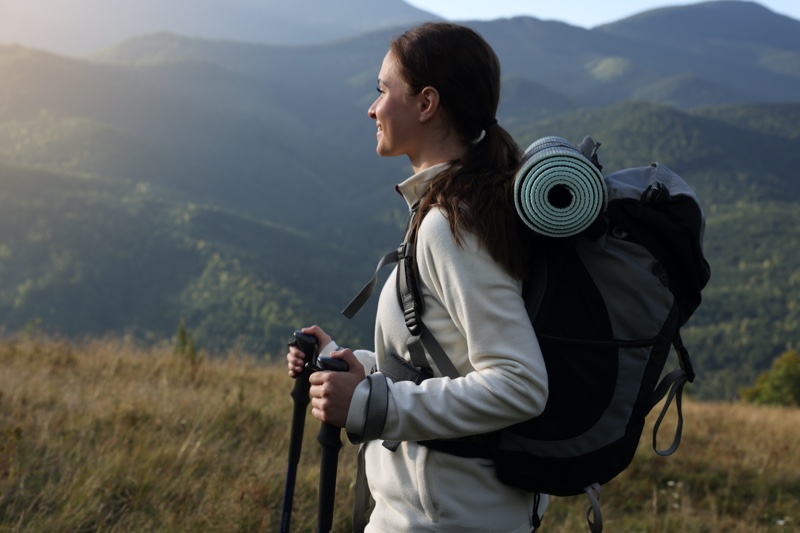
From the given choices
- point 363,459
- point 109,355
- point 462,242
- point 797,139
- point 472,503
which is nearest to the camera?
point 462,242

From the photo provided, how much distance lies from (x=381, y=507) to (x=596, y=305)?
568 mm

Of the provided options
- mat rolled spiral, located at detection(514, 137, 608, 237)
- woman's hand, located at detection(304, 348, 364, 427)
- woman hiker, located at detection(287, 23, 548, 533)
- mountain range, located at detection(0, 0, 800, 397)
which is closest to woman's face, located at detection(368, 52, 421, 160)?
woman hiker, located at detection(287, 23, 548, 533)

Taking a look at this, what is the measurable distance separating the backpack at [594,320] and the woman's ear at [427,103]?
0.26 meters

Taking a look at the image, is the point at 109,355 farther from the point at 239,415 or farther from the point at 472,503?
the point at 472,503

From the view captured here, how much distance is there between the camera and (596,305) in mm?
1392

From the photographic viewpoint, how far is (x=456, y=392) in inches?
53.6

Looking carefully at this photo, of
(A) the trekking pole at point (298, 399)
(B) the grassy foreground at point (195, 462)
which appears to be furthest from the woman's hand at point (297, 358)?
(B) the grassy foreground at point (195, 462)

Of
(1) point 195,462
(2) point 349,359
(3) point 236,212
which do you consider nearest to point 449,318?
(2) point 349,359

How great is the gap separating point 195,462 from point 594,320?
2414 millimetres

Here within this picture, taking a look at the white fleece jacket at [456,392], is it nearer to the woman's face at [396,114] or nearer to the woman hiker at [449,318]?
the woman hiker at [449,318]

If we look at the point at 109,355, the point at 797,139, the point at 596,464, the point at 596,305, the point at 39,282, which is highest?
the point at 797,139

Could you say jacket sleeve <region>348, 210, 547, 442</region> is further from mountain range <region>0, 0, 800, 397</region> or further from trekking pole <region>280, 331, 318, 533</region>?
mountain range <region>0, 0, 800, 397</region>

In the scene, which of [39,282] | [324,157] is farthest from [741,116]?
[39,282]

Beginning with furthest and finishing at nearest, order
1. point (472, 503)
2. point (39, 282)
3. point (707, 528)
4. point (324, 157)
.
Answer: point (324, 157), point (39, 282), point (707, 528), point (472, 503)
